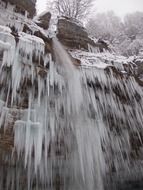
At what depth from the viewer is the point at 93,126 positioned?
5301 mm

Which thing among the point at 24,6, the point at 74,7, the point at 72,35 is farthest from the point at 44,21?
the point at 74,7

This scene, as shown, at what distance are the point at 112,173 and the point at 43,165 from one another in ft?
7.79

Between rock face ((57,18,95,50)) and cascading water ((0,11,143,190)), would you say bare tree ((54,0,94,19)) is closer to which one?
rock face ((57,18,95,50))

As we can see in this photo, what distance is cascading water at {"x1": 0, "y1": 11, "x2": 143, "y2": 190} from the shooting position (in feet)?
14.0

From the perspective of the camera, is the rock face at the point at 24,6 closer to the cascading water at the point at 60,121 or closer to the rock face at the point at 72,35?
the rock face at the point at 72,35

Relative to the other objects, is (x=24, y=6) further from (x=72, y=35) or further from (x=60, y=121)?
(x=60, y=121)

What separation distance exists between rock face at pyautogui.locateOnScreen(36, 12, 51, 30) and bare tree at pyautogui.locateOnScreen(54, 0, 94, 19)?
919 centimetres

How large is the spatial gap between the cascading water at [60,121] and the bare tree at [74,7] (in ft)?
38.6

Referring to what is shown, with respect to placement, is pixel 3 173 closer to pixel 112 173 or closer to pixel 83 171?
pixel 83 171

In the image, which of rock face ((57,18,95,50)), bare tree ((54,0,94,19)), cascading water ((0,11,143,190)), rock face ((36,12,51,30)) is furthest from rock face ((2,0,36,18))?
bare tree ((54,0,94,19))

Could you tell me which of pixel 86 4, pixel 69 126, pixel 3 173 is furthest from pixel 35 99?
pixel 86 4

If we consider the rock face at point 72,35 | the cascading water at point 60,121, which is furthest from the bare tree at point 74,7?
the cascading water at point 60,121

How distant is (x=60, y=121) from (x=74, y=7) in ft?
45.6

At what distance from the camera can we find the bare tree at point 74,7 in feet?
53.7
